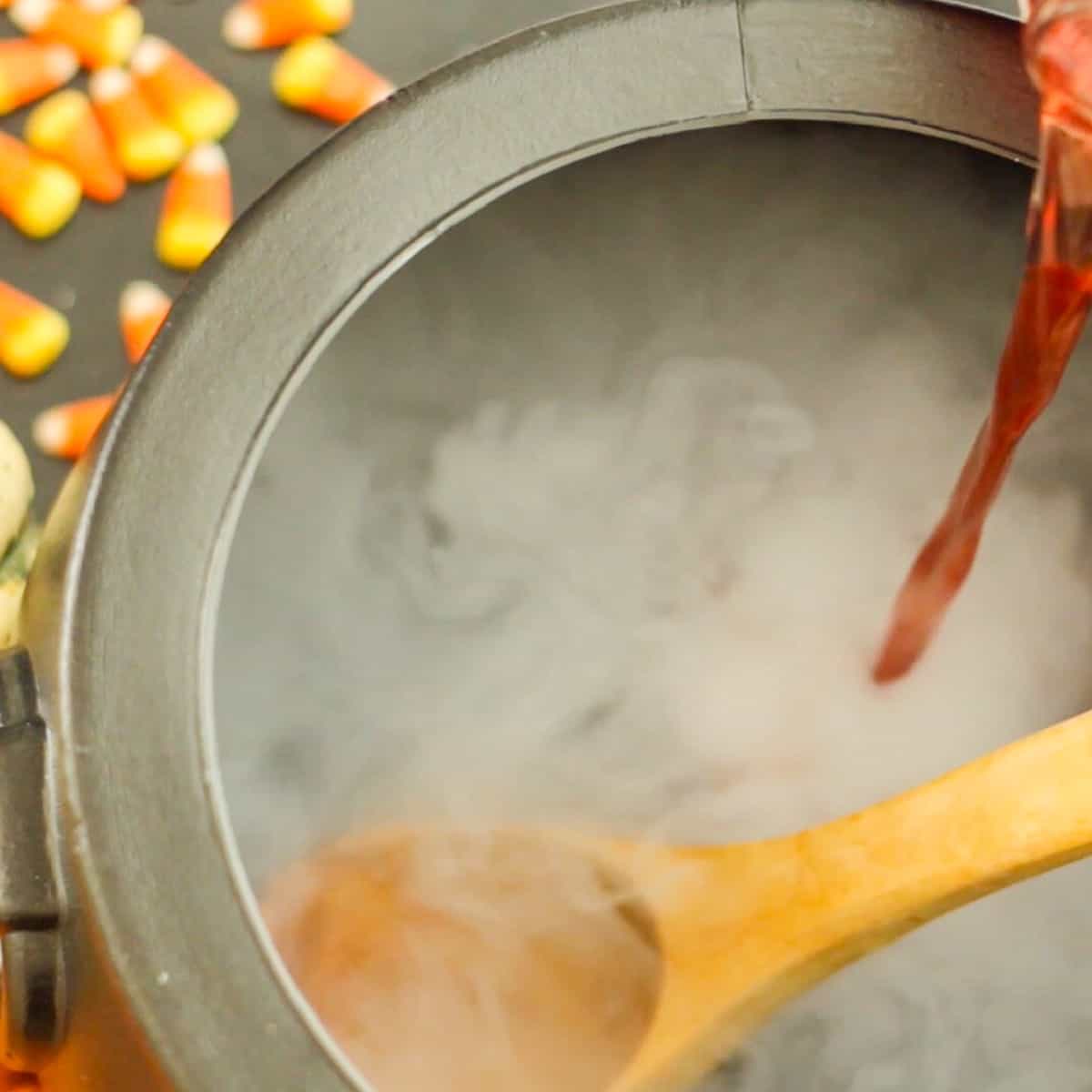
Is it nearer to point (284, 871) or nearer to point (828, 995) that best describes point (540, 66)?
point (284, 871)

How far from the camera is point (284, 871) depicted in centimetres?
61

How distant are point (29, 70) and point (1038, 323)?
748mm

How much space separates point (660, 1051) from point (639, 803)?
6.9 inches

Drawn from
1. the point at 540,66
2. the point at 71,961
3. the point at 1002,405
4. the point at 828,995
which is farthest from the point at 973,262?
the point at 71,961

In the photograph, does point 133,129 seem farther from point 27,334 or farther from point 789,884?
point 789,884

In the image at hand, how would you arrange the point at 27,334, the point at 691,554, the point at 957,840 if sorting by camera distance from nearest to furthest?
the point at 957,840 < the point at 691,554 < the point at 27,334

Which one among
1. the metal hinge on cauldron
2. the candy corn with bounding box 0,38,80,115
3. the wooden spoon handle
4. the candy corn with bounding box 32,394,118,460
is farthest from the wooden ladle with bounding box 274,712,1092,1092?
the candy corn with bounding box 0,38,80,115

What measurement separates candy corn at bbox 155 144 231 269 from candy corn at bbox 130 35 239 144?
0.02m

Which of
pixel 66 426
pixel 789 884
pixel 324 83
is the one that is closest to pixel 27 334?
pixel 66 426

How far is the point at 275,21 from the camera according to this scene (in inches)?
37.2

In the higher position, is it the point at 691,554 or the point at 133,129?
the point at 133,129

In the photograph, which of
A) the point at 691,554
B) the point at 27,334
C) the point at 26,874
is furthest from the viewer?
the point at 27,334

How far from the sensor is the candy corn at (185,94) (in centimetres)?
92

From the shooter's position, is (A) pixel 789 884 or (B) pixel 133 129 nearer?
(A) pixel 789 884
